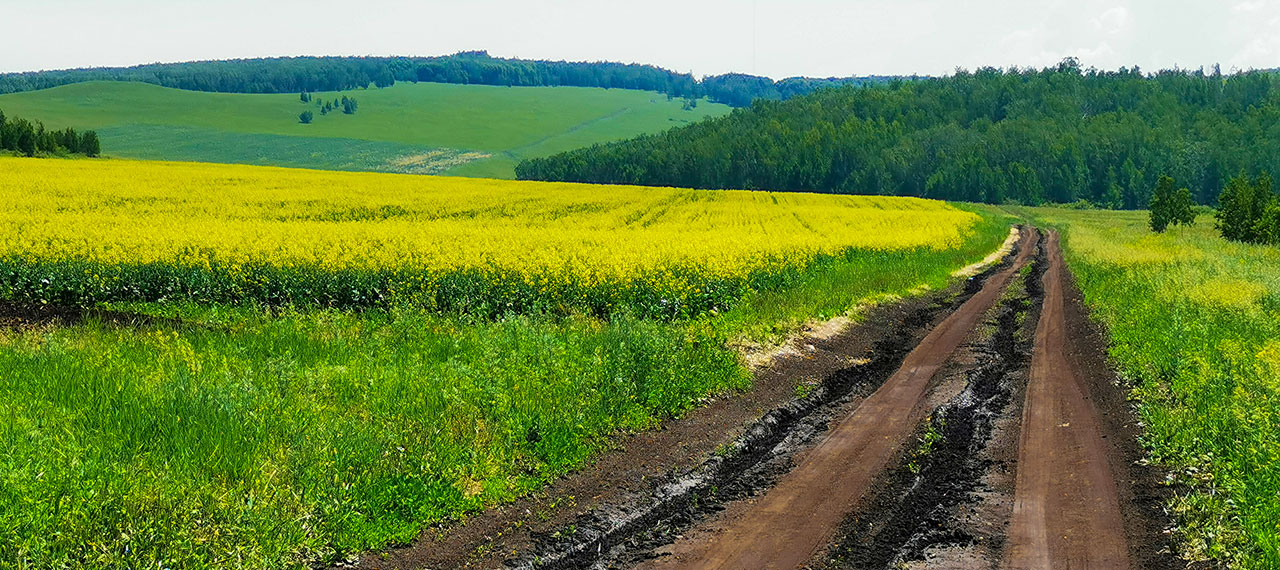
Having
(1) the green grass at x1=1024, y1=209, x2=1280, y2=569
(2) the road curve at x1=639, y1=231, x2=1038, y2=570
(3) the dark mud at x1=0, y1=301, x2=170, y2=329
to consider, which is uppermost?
(1) the green grass at x1=1024, y1=209, x2=1280, y2=569

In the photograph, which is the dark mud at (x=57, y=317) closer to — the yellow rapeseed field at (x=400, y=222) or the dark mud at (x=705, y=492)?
the yellow rapeseed field at (x=400, y=222)

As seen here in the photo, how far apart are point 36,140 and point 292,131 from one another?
84316 millimetres

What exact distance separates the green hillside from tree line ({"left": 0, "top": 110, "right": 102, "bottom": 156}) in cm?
3802

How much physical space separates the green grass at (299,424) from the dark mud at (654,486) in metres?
0.29

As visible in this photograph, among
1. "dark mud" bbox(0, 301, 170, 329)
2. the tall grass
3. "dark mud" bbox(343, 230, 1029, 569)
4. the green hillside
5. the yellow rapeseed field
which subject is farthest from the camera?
the green hillside

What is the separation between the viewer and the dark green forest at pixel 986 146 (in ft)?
436

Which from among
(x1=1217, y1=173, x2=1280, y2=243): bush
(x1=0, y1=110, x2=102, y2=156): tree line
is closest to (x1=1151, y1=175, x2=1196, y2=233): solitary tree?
(x1=1217, y1=173, x2=1280, y2=243): bush

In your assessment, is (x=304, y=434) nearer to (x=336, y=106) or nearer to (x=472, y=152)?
(x=472, y=152)

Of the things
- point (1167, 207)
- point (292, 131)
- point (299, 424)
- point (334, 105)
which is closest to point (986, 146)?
point (1167, 207)

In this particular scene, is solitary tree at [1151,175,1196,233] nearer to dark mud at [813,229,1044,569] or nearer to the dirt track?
the dirt track

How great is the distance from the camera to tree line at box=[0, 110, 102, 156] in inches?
2918

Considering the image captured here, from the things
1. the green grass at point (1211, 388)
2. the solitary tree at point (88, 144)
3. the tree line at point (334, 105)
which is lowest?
the green grass at point (1211, 388)

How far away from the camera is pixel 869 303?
72.4ft

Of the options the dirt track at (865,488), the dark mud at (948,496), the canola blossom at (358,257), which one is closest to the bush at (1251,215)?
the canola blossom at (358,257)
